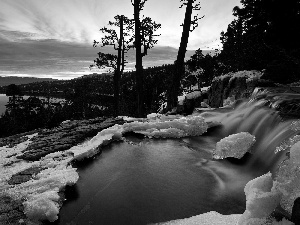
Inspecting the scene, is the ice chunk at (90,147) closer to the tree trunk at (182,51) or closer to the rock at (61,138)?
the rock at (61,138)

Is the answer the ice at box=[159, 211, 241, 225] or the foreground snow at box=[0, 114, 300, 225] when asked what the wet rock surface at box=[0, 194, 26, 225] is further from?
the ice at box=[159, 211, 241, 225]

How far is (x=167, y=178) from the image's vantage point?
4.23 meters

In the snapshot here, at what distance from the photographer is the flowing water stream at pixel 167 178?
334 cm

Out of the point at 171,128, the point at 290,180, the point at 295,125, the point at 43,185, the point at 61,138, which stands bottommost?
the point at 61,138

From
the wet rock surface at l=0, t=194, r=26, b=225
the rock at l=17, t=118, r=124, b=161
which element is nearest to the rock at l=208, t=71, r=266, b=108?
the rock at l=17, t=118, r=124, b=161

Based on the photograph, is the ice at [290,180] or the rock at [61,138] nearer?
the ice at [290,180]

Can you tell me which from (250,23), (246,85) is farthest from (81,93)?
(246,85)

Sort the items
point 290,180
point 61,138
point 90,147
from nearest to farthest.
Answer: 1. point 290,180
2. point 90,147
3. point 61,138

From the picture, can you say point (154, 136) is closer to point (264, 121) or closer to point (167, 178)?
point (167, 178)

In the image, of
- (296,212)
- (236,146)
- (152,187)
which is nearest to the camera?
(296,212)

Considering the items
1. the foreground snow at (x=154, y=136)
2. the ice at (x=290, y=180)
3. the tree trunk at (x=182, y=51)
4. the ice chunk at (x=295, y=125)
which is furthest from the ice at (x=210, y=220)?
the tree trunk at (x=182, y=51)

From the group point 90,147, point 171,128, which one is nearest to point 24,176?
point 90,147

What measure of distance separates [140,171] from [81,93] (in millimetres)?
37741

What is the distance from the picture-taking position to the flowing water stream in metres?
3.34
